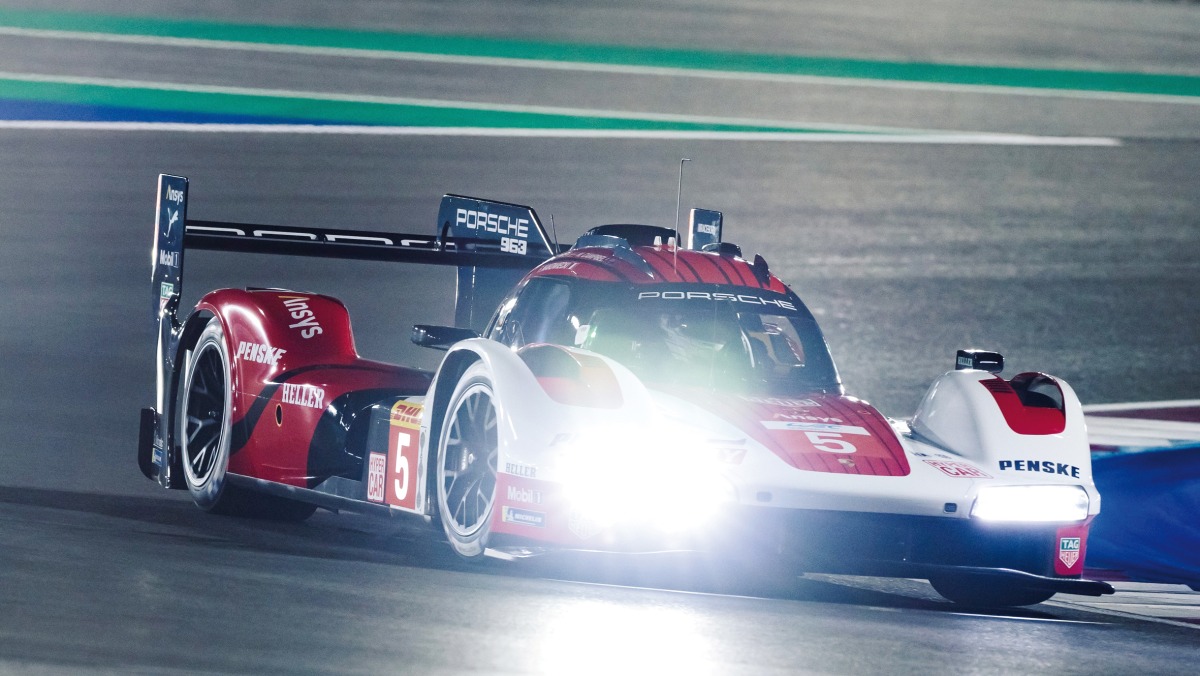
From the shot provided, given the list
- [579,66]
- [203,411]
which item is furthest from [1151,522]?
[579,66]

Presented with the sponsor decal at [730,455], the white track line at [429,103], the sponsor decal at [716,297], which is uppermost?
the white track line at [429,103]

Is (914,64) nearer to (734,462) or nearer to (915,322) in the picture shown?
(915,322)

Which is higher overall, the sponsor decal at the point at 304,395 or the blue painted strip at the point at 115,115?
the blue painted strip at the point at 115,115

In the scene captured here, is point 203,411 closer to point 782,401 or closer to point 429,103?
point 782,401

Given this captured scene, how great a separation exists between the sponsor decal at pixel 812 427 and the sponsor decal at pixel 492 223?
130 inches

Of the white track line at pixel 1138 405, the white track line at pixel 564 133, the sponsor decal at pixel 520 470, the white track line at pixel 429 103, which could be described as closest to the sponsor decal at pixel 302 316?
the sponsor decal at pixel 520 470

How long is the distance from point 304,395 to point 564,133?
1096 cm

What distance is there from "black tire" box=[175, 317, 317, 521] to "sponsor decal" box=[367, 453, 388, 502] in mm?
912

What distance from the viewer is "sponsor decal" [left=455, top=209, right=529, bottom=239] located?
9445 millimetres

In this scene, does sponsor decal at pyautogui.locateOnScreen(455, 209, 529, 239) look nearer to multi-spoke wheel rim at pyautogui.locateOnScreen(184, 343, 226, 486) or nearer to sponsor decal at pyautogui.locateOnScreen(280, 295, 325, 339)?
sponsor decal at pyautogui.locateOnScreen(280, 295, 325, 339)

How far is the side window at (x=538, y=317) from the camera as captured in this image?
7230mm

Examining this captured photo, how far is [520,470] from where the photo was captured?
6188 mm

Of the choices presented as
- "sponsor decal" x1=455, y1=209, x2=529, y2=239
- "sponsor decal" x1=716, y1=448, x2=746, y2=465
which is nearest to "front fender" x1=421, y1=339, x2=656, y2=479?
"sponsor decal" x1=716, y1=448, x2=746, y2=465

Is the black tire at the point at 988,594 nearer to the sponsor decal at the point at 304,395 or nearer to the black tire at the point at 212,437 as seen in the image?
the sponsor decal at the point at 304,395
